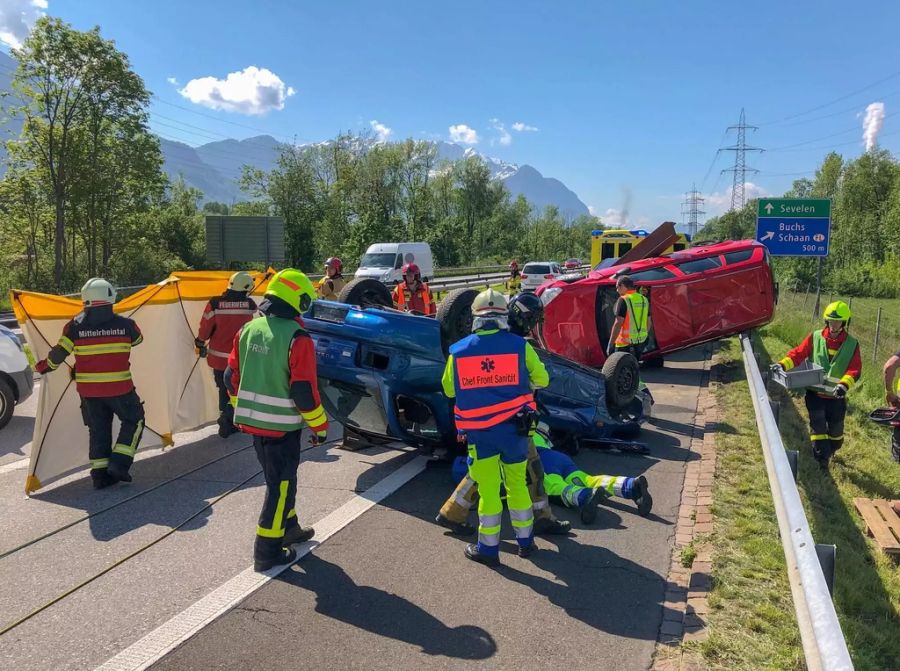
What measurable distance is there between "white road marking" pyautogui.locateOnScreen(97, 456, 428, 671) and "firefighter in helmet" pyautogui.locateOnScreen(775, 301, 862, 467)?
4.42 meters

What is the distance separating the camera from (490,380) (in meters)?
4.11

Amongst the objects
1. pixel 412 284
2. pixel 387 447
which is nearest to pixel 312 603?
pixel 387 447

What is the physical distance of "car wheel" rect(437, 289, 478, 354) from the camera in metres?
5.41

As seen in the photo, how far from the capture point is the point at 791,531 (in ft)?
9.64

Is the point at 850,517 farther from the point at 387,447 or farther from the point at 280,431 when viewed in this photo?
the point at 280,431

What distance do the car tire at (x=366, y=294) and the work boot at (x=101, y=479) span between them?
2.56 m

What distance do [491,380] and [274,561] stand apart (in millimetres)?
1728

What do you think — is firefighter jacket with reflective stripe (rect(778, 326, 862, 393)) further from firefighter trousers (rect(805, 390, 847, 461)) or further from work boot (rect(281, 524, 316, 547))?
work boot (rect(281, 524, 316, 547))

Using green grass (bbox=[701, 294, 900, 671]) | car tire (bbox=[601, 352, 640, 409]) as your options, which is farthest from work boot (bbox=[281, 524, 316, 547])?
car tire (bbox=[601, 352, 640, 409])

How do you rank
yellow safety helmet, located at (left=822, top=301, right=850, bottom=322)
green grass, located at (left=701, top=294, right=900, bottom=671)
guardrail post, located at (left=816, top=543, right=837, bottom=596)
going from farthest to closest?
yellow safety helmet, located at (left=822, top=301, right=850, bottom=322) → green grass, located at (left=701, top=294, right=900, bottom=671) → guardrail post, located at (left=816, top=543, right=837, bottom=596)

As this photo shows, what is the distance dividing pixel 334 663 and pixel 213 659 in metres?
0.57

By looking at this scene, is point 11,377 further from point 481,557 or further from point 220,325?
point 481,557

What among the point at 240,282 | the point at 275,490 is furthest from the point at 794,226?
the point at 275,490

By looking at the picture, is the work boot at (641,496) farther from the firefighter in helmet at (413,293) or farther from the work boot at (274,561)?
the firefighter in helmet at (413,293)
